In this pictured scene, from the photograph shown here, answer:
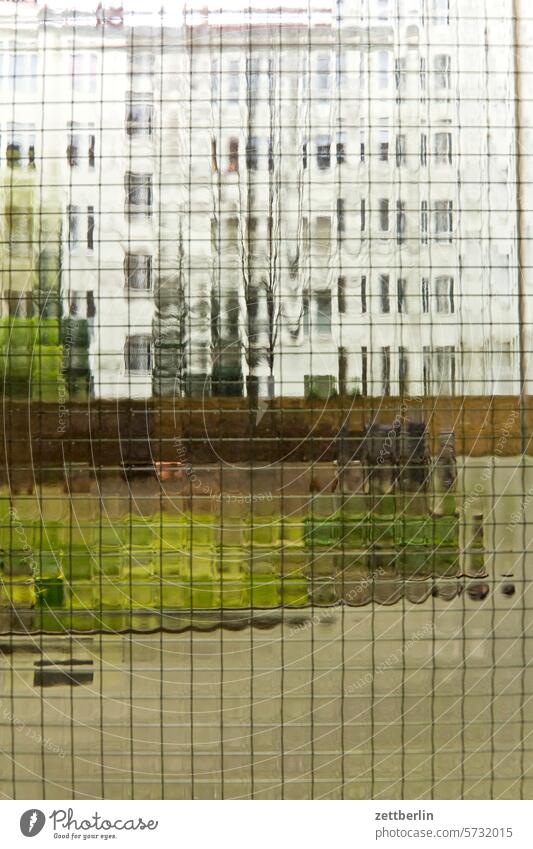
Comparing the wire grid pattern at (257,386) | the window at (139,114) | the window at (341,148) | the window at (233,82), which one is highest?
the window at (233,82)

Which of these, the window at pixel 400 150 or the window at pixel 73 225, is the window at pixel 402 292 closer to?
the window at pixel 400 150

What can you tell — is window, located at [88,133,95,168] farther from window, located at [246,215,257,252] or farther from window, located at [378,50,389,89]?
window, located at [378,50,389,89]

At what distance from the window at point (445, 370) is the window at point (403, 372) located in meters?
0.04

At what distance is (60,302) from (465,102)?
54 cm

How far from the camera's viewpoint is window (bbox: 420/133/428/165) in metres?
0.64

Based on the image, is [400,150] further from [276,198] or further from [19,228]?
[19,228]

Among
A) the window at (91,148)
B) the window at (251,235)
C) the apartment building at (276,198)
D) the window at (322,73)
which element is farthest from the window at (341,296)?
the window at (91,148)

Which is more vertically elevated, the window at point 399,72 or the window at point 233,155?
the window at point 399,72

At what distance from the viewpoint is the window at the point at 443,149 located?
64 cm

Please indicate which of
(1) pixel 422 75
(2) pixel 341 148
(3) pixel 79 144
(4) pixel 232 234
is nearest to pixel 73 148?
(3) pixel 79 144

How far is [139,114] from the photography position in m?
0.65

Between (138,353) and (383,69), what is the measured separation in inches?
17.8
